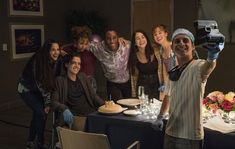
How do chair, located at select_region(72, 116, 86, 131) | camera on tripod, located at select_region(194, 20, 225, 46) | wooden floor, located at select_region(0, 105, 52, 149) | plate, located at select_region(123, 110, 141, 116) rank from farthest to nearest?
1. wooden floor, located at select_region(0, 105, 52, 149)
2. chair, located at select_region(72, 116, 86, 131)
3. plate, located at select_region(123, 110, 141, 116)
4. camera on tripod, located at select_region(194, 20, 225, 46)

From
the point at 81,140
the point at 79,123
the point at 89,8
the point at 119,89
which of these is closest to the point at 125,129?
the point at 79,123

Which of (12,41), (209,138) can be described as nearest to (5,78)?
(12,41)

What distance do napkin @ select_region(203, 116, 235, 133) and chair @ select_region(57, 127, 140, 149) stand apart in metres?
0.55

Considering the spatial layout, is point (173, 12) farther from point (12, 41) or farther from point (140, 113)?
point (140, 113)

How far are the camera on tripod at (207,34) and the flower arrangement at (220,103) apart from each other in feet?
2.48

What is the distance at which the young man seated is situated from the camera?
323 cm

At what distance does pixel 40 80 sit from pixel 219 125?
5.86 feet

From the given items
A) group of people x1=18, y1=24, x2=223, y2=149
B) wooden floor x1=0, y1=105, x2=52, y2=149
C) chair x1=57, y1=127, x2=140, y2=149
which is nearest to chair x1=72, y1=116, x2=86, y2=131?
group of people x1=18, y1=24, x2=223, y2=149

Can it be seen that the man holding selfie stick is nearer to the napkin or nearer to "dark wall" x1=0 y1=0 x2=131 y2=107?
the napkin

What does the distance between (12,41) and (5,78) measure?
62 centimetres

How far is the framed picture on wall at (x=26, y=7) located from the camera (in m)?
5.84

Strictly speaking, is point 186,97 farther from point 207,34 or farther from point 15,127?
point 15,127

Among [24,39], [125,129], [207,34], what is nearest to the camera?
[207,34]

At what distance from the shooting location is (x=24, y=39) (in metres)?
6.09
